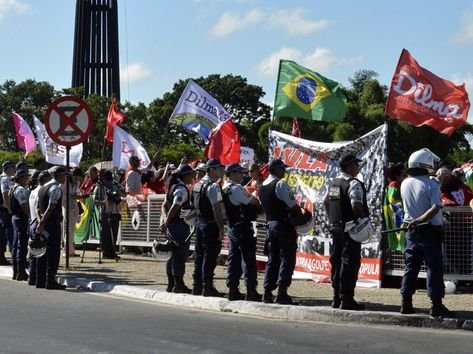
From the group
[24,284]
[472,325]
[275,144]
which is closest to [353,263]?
[472,325]

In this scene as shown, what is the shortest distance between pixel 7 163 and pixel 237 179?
6.67 meters

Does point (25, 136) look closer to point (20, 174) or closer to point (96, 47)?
point (20, 174)

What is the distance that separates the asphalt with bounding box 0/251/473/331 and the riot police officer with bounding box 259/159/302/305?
0.34 metres

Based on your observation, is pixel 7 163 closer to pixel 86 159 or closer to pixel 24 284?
pixel 24 284

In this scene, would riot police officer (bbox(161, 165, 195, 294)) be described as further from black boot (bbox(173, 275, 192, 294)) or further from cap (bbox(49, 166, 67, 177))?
cap (bbox(49, 166, 67, 177))

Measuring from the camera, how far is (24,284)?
48.6 ft

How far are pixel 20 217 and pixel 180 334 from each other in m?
6.55

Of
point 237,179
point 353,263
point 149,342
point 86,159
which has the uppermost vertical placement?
point 86,159

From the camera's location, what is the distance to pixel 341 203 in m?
10.9

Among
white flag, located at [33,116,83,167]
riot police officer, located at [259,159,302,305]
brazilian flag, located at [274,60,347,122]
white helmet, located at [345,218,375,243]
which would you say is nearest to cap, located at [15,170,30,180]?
brazilian flag, located at [274,60,347,122]

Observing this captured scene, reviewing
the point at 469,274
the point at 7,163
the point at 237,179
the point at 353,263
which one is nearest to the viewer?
the point at 353,263

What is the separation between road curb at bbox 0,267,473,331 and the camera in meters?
10.2

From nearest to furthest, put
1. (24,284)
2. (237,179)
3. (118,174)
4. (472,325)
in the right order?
(472,325) < (237,179) < (24,284) < (118,174)

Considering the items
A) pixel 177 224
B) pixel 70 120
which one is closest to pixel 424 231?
pixel 177 224
